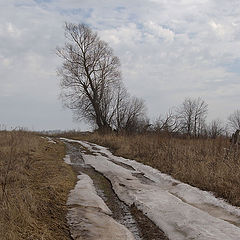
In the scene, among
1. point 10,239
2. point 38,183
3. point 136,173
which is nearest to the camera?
point 10,239

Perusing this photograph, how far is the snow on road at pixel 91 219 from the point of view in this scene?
5.54 meters

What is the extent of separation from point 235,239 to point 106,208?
10.5ft

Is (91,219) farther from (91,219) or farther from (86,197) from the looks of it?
(86,197)

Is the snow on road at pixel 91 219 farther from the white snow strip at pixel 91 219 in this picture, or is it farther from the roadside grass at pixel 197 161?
the roadside grass at pixel 197 161

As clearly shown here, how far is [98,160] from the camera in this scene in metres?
15.3

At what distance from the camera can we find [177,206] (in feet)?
23.9

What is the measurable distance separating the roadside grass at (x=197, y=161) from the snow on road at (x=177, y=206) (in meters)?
0.41

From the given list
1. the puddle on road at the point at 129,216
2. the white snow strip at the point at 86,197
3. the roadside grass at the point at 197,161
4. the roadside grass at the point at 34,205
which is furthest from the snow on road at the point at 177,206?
the roadside grass at the point at 34,205

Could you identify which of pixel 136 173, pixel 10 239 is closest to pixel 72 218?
pixel 10 239

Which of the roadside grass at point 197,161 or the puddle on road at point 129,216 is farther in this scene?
the roadside grass at point 197,161

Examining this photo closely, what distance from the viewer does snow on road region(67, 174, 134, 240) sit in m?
5.54

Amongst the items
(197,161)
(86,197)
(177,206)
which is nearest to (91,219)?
(86,197)

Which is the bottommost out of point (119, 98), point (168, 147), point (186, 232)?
point (186, 232)

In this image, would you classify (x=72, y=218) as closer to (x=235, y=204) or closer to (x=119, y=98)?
(x=235, y=204)
